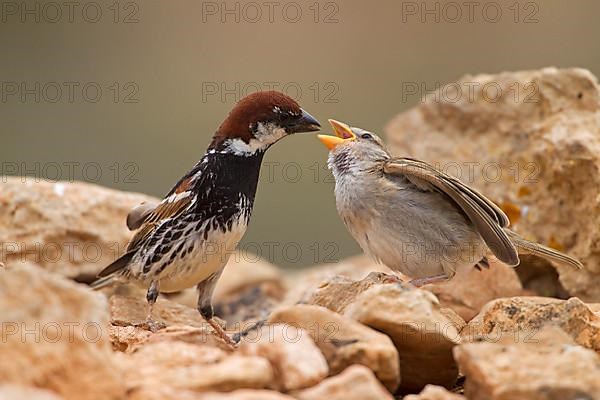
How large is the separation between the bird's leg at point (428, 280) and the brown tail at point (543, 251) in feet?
1.83

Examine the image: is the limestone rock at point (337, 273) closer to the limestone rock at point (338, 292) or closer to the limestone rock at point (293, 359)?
the limestone rock at point (338, 292)

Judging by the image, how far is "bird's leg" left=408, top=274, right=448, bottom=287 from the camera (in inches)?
218

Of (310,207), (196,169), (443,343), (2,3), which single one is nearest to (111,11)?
(2,3)

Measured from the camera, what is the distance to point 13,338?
3.18 m

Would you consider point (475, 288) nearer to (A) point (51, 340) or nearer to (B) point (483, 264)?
(B) point (483, 264)

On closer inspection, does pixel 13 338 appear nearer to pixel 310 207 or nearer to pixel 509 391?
pixel 509 391

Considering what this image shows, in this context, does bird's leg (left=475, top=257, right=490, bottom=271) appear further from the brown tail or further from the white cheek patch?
the white cheek patch

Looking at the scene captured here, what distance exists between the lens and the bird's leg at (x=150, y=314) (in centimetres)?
549

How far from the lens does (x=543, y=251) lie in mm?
5977

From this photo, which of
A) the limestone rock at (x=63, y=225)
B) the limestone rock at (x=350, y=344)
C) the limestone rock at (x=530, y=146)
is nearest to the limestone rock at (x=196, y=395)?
the limestone rock at (x=350, y=344)

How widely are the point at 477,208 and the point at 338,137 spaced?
113cm

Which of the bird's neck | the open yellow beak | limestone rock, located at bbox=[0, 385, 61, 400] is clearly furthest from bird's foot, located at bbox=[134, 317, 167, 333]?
limestone rock, located at bbox=[0, 385, 61, 400]

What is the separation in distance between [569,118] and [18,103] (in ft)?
32.1

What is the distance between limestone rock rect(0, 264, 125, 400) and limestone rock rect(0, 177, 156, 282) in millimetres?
3030
